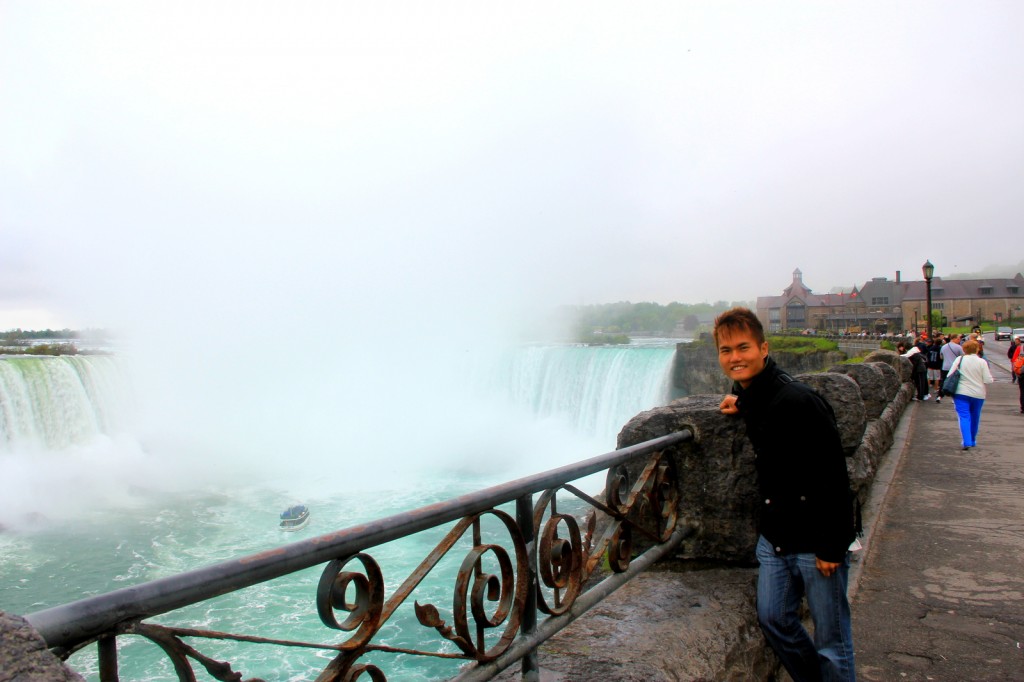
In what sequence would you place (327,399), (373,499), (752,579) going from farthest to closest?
1. (327,399)
2. (373,499)
3. (752,579)

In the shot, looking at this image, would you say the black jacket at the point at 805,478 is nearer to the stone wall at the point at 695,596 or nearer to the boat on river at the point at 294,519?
the stone wall at the point at 695,596

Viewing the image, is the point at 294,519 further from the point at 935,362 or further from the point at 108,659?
the point at 935,362

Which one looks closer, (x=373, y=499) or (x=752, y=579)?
(x=752, y=579)

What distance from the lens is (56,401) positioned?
23547 millimetres

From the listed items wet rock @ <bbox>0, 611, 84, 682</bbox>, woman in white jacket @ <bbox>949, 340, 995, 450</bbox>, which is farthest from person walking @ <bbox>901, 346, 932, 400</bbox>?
wet rock @ <bbox>0, 611, 84, 682</bbox>

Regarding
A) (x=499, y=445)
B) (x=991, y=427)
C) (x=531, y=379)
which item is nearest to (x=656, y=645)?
(x=991, y=427)

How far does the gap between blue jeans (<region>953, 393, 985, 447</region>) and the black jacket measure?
24.0 feet

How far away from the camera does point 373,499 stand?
2212 cm

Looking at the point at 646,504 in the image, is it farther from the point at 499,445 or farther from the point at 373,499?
the point at 499,445

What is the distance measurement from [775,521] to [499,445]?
2746cm

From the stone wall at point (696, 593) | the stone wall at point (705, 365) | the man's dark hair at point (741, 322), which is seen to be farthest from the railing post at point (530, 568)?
the stone wall at point (705, 365)

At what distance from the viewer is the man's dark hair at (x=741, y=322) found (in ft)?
8.58

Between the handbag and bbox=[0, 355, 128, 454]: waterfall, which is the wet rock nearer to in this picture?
the handbag

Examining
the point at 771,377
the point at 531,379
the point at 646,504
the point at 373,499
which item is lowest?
the point at 373,499
